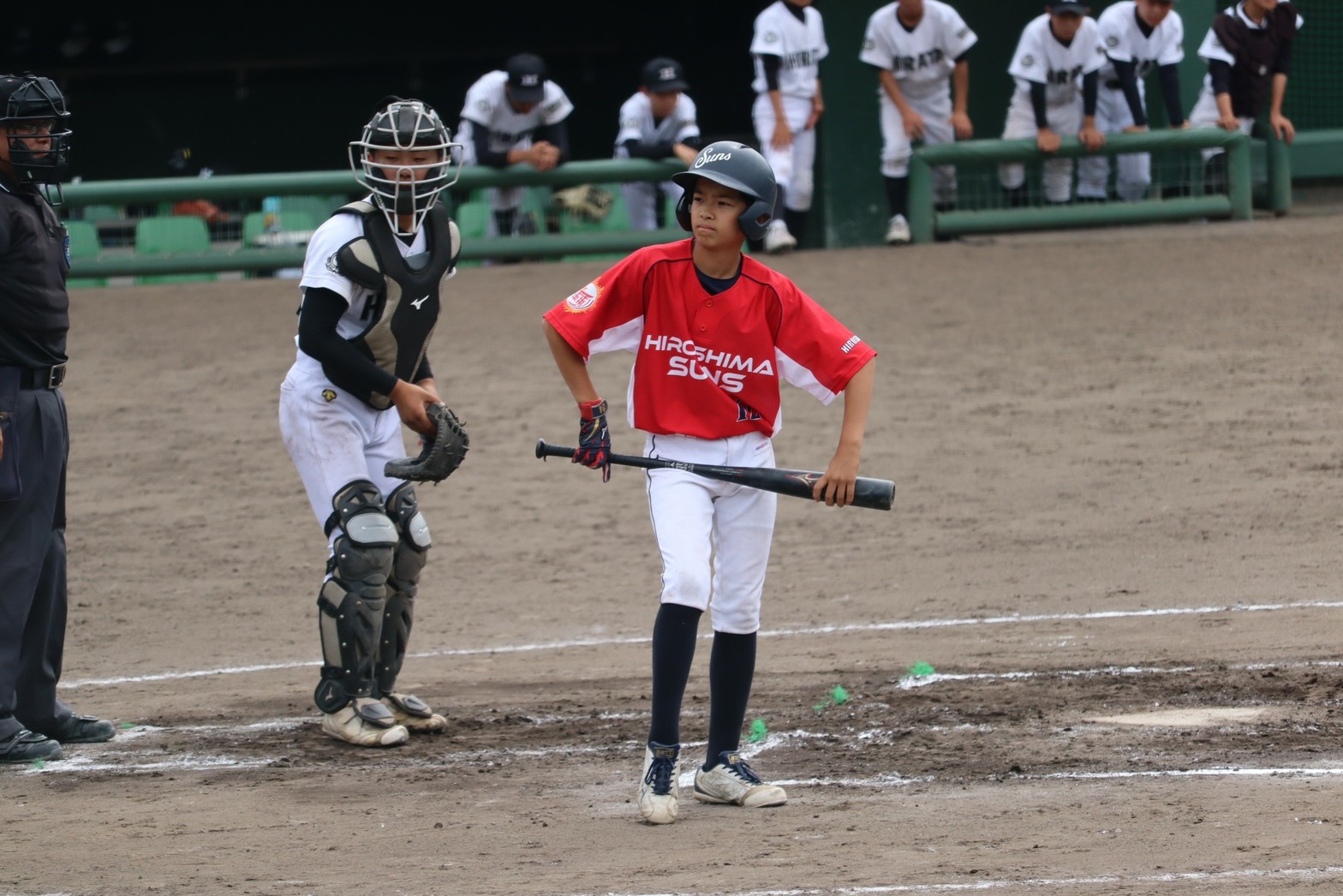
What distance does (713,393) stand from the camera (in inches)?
174

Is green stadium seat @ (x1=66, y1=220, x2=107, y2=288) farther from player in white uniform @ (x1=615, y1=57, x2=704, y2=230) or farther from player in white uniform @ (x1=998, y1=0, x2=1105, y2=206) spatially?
player in white uniform @ (x1=998, y1=0, x2=1105, y2=206)

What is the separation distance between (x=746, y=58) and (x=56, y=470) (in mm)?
13754

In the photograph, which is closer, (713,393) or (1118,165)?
(713,393)

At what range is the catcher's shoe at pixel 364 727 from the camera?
5.07 m

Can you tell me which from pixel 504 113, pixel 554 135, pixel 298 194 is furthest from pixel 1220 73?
pixel 298 194

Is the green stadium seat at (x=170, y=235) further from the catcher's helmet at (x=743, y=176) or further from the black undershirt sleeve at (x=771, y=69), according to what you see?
the catcher's helmet at (x=743, y=176)

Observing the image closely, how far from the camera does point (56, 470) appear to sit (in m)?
4.99

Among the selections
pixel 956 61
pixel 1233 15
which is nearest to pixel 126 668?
pixel 956 61

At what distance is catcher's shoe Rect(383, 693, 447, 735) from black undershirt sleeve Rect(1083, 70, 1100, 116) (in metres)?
8.03

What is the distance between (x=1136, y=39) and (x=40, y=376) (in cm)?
909

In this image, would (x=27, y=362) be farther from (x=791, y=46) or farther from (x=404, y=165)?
(x=791, y=46)

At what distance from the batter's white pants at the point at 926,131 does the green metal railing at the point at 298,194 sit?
5.01 ft

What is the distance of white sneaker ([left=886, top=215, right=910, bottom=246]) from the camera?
12312 millimetres

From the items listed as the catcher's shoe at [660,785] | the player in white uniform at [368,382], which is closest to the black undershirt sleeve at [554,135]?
the player in white uniform at [368,382]
